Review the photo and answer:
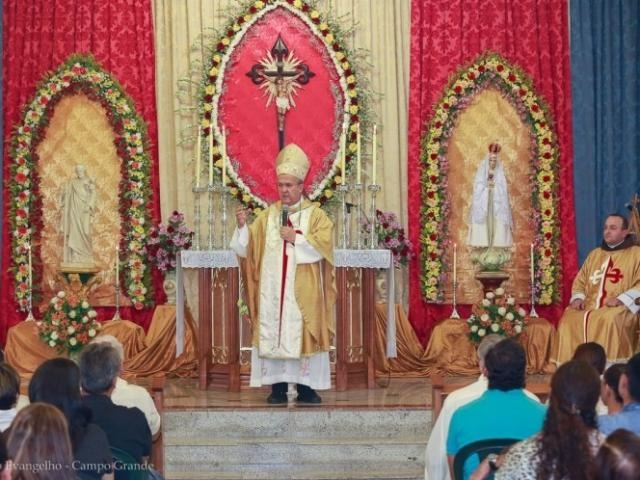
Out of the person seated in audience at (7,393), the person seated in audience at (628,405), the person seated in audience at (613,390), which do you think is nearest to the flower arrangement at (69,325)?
the person seated in audience at (7,393)

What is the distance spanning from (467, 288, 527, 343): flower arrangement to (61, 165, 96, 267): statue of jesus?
13.0 feet

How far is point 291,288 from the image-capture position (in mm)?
9594

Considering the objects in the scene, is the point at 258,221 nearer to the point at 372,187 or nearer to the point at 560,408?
the point at 372,187

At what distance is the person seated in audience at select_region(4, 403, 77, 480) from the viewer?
3834 millimetres

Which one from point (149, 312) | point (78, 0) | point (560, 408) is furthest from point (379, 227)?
point (560, 408)

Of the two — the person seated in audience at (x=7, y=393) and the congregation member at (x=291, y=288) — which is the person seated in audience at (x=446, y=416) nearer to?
the person seated in audience at (x=7, y=393)

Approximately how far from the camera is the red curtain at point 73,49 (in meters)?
12.5

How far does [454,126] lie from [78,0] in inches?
163

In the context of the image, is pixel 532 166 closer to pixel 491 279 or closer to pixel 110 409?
pixel 491 279

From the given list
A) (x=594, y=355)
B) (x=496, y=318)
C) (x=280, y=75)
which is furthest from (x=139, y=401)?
(x=280, y=75)

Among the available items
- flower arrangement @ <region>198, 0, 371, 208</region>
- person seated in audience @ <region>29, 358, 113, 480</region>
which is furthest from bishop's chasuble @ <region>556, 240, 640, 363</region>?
person seated in audience @ <region>29, 358, 113, 480</region>

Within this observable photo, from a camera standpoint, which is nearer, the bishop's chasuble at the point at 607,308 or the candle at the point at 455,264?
the bishop's chasuble at the point at 607,308

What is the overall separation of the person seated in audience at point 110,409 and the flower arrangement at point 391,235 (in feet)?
21.5

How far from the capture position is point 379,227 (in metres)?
12.0
